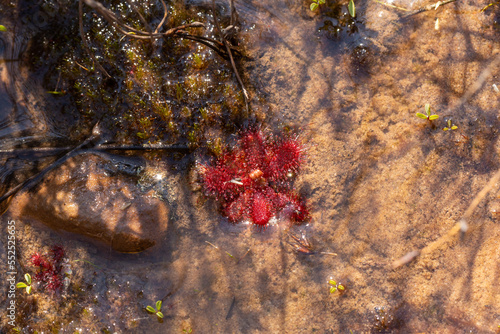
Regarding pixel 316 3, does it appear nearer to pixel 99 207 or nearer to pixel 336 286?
pixel 336 286

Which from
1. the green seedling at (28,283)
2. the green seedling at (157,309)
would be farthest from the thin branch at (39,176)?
the green seedling at (157,309)

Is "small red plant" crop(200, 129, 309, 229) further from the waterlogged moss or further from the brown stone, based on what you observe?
the brown stone

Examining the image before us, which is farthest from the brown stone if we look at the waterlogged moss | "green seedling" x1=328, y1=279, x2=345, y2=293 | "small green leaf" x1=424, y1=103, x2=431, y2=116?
"small green leaf" x1=424, y1=103, x2=431, y2=116

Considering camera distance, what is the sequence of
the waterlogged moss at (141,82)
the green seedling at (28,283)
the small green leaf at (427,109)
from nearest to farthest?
the green seedling at (28,283) < the small green leaf at (427,109) < the waterlogged moss at (141,82)

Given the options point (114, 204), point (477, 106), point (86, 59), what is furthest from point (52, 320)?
point (477, 106)

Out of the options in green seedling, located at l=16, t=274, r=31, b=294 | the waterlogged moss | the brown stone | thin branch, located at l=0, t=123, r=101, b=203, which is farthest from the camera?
the waterlogged moss

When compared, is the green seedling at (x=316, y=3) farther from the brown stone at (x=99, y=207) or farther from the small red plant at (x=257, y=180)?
the brown stone at (x=99, y=207)

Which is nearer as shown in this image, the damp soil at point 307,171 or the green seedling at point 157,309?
the green seedling at point 157,309
